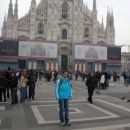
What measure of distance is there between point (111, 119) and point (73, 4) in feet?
206

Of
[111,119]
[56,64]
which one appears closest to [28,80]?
[111,119]

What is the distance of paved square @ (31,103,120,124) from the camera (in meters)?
10.4

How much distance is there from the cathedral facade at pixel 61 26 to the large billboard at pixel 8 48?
2.54 meters

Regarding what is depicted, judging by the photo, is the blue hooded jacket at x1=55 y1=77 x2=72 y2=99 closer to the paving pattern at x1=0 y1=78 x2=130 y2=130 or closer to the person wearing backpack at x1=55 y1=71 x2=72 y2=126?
the person wearing backpack at x1=55 y1=71 x2=72 y2=126

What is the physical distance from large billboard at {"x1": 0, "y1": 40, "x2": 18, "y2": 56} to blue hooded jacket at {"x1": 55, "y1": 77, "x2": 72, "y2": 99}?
53079 millimetres

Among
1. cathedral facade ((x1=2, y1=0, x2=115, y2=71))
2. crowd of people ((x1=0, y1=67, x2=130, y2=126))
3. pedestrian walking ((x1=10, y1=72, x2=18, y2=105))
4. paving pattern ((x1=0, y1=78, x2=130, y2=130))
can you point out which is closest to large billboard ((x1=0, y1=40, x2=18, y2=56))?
cathedral facade ((x1=2, y1=0, x2=115, y2=71))

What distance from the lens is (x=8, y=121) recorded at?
32.8 ft

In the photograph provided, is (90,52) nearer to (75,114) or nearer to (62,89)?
(75,114)

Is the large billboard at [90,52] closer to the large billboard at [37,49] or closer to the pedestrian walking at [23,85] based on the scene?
the large billboard at [37,49]

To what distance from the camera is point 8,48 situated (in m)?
62.6

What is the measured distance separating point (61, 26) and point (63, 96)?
6111cm

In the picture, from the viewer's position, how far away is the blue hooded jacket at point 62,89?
9352 mm

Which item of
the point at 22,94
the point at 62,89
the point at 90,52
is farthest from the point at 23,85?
the point at 90,52

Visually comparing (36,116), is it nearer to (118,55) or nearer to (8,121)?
(8,121)
